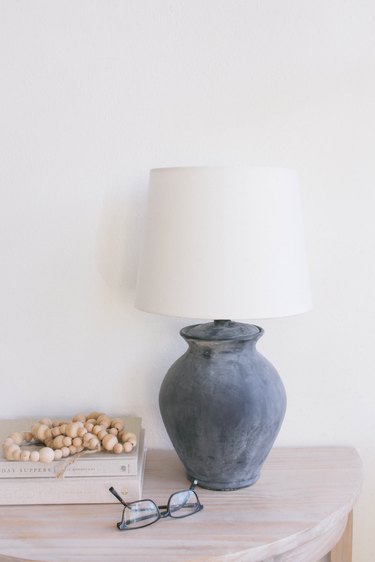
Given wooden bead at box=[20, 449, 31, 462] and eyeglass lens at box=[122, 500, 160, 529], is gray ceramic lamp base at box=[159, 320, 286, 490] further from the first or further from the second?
wooden bead at box=[20, 449, 31, 462]

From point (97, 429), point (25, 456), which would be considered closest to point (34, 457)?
point (25, 456)

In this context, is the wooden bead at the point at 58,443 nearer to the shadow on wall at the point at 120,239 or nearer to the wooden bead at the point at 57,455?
the wooden bead at the point at 57,455

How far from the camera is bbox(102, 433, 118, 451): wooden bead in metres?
1.09

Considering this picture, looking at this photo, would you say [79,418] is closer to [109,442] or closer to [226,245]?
[109,442]

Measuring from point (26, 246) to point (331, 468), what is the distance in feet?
2.49

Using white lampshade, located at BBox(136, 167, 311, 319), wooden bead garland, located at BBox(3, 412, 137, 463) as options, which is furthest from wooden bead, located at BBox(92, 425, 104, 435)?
white lampshade, located at BBox(136, 167, 311, 319)

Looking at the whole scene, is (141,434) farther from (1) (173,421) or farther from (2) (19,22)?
(2) (19,22)

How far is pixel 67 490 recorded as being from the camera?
1.06 meters

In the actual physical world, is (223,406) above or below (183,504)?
above

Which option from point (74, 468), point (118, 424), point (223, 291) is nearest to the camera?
point (223, 291)

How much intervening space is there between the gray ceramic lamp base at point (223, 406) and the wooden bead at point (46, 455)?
21 centimetres

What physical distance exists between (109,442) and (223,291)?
0.36 metres

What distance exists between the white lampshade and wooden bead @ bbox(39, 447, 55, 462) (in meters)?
0.32

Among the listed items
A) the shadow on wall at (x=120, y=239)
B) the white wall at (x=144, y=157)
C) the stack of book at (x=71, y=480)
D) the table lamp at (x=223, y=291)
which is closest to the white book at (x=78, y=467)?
the stack of book at (x=71, y=480)
